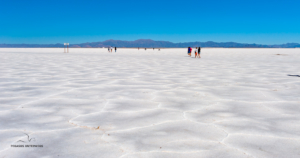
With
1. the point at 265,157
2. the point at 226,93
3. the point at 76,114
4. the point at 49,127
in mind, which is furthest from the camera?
the point at 226,93

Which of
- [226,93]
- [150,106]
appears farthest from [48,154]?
[226,93]

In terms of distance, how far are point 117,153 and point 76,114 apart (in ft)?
3.89

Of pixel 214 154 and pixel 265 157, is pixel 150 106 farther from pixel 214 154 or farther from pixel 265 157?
pixel 265 157

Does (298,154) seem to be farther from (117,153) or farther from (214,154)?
(117,153)

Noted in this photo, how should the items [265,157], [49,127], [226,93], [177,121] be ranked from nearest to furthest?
1. [265,157]
2. [49,127]
3. [177,121]
4. [226,93]

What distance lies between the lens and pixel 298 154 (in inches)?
69.9

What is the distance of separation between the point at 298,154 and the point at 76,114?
2.32 metres

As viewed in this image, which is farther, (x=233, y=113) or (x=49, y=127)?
(x=233, y=113)

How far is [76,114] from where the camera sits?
277cm

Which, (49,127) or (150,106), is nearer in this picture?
(49,127)

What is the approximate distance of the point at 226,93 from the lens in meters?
4.01

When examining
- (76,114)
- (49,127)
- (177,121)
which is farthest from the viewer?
(76,114)

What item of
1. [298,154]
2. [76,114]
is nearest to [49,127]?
[76,114]

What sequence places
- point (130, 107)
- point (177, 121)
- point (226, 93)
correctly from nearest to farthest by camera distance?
point (177, 121) < point (130, 107) < point (226, 93)
